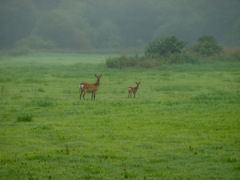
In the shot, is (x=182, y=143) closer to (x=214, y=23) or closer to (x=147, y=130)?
(x=147, y=130)

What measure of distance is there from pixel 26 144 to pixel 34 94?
443 inches

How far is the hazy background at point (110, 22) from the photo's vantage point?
344 feet

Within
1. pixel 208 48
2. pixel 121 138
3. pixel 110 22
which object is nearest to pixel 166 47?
pixel 208 48

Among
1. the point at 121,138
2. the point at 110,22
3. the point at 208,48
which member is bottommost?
the point at 121,138

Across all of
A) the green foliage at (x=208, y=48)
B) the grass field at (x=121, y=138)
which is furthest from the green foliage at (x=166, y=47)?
the grass field at (x=121, y=138)

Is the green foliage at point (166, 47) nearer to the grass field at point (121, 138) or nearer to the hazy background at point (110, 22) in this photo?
the grass field at point (121, 138)

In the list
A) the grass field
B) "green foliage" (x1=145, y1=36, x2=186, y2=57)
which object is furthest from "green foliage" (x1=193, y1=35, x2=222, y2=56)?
the grass field

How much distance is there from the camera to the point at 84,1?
419 ft

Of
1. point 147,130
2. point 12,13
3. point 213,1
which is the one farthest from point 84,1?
point 147,130

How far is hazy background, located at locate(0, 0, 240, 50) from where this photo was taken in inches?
4129

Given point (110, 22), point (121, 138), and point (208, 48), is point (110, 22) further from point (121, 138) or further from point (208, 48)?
Result: point (121, 138)

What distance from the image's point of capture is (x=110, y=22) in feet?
389

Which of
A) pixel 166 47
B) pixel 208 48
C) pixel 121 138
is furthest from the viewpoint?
pixel 208 48

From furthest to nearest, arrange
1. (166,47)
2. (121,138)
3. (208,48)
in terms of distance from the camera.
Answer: (208,48) < (166,47) < (121,138)
